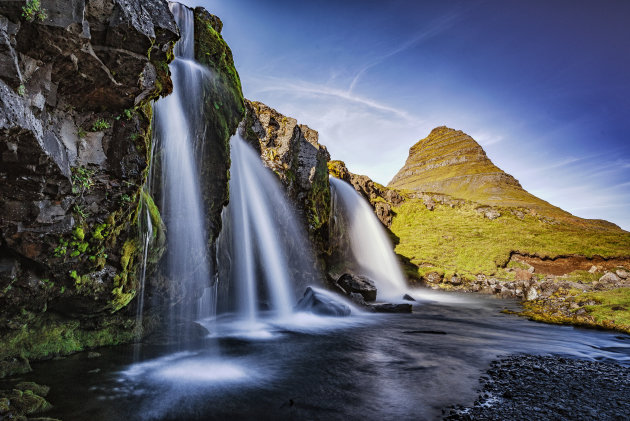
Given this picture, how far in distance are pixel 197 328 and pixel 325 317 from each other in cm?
777

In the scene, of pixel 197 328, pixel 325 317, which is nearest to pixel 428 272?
pixel 325 317

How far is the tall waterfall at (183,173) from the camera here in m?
12.1

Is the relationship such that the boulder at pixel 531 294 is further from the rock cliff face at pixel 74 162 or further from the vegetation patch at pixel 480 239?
the rock cliff face at pixel 74 162

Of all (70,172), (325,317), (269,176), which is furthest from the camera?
(269,176)

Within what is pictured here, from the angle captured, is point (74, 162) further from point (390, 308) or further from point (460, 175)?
point (460, 175)

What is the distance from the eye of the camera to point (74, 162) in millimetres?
7441

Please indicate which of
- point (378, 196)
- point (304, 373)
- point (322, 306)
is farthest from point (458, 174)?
point (304, 373)

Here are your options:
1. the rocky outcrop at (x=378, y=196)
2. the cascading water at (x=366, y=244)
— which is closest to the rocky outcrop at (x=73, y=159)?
the cascading water at (x=366, y=244)

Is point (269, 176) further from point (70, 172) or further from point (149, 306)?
point (70, 172)

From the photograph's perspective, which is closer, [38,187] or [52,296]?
[38,187]

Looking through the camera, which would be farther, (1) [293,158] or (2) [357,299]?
(1) [293,158]

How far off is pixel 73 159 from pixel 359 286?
66.2 feet

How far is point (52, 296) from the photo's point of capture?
7734 millimetres

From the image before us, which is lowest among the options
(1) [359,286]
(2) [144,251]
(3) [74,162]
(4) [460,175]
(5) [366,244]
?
(1) [359,286]
